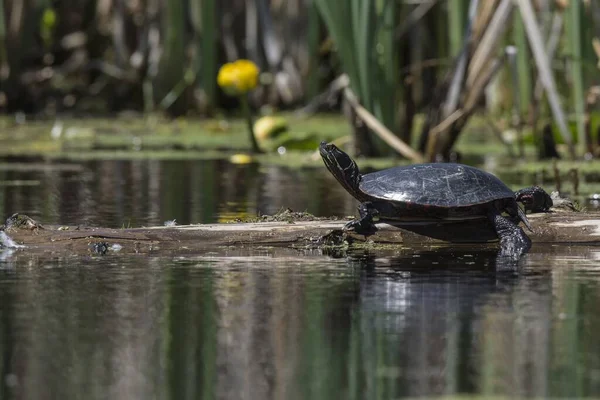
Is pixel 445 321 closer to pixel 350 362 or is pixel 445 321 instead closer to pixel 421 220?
pixel 350 362

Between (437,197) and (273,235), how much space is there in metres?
0.93

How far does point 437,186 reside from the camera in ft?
25.1

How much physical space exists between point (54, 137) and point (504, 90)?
5.82 meters

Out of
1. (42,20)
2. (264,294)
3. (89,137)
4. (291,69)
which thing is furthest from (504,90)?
(264,294)

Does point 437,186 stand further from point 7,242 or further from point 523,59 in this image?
point 523,59

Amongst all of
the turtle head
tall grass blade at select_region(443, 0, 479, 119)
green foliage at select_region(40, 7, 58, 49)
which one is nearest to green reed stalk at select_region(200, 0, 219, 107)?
green foliage at select_region(40, 7, 58, 49)

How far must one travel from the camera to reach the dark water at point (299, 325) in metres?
4.52

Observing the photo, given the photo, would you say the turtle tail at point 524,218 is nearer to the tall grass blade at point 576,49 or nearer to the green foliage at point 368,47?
the green foliage at point 368,47

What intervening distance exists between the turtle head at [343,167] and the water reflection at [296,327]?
549 mm

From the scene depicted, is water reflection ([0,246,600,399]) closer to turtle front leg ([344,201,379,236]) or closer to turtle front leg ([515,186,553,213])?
turtle front leg ([344,201,379,236])

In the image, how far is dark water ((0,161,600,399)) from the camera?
452 cm

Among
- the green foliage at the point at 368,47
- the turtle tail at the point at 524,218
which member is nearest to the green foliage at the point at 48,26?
the green foliage at the point at 368,47

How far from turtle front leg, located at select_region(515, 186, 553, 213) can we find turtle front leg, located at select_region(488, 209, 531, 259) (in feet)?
0.91

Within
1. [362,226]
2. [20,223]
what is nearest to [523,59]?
[362,226]
